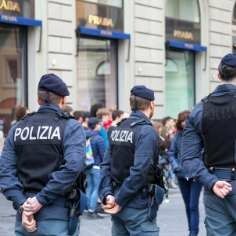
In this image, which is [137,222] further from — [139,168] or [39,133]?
[39,133]

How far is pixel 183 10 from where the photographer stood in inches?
1031

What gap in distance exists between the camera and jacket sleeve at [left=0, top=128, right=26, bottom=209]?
5.55 metres

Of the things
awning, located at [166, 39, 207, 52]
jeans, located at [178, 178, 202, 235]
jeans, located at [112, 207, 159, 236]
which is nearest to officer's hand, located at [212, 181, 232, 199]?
jeans, located at [112, 207, 159, 236]

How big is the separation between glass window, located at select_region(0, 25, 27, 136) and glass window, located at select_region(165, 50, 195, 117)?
280 inches

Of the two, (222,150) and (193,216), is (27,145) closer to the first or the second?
(222,150)

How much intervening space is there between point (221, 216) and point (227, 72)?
1.01 metres

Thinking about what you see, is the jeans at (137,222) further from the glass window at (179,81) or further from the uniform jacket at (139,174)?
the glass window at (179,81)

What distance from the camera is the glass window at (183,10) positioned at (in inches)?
1001

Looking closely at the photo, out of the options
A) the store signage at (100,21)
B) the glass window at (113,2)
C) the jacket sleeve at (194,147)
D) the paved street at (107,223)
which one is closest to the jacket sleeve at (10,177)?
the jacket sleeve at (194,147)

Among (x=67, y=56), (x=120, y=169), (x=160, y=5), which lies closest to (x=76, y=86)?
(x=67, y=56)

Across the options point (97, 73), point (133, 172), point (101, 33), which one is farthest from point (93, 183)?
point (97, 73)

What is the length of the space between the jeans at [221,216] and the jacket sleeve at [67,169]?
3.07ft

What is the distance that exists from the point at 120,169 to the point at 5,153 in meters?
1.14

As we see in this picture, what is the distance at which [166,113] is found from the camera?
81.9 feet
